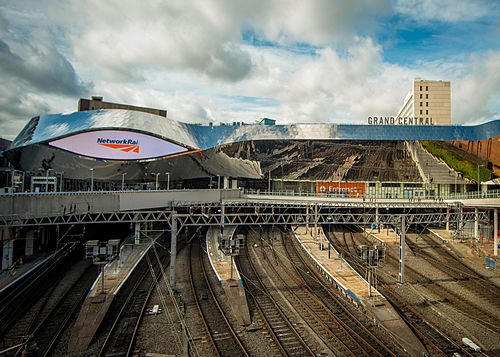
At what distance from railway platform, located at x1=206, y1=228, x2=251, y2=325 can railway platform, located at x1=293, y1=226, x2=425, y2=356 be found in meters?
7.10

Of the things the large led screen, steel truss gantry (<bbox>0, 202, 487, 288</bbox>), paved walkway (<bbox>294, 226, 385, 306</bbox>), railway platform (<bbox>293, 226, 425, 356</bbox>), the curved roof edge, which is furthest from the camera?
the curved roof edge

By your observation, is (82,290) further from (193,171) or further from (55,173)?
(193,171)

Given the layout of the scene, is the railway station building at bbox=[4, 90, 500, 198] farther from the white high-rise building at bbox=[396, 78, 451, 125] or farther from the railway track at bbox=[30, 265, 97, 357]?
the railway track at bbox=[30, 265, 97, 357]

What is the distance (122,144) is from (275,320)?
160 feet

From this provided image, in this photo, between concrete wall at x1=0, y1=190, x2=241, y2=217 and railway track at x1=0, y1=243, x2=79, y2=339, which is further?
concrete wall at x1=0, y1=190, x2=241, y2=217

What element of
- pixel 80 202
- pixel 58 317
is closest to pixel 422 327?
pixel 58 317

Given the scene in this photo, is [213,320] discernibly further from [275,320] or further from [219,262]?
[219,262]

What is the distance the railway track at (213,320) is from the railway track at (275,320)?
1.97 meters

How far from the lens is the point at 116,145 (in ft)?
181

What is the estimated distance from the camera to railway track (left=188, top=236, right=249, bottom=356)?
13.8 m

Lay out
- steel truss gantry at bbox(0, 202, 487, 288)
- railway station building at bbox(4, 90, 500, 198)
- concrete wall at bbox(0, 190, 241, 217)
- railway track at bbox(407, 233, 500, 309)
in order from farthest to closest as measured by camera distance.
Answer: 1. railway station building at bbox(4, 90, 500, 198)
2. concrete wall at bbox(0, 190, 241, 217)
3. steel truss gantry at bbox(0, 202, 487, 288)
4. railway track at bbox(407, 233, 500, 309)

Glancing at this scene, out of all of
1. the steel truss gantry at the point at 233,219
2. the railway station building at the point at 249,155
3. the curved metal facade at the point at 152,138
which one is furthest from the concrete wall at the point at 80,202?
the curved metal facade at the point at 152,138

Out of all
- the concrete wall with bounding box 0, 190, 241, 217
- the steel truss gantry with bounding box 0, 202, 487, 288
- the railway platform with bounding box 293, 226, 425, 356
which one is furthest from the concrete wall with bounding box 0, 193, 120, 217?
the railway platform with bounding box 293, 226, 425, 356

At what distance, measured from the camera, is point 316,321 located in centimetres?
1644
